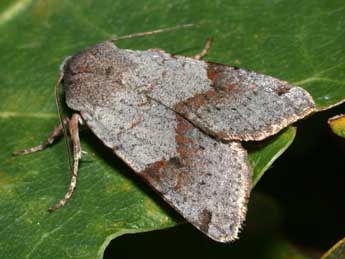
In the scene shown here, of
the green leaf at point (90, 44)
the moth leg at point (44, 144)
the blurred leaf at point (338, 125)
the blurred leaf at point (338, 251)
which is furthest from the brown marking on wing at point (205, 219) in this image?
the moth leg at point (44, 144)

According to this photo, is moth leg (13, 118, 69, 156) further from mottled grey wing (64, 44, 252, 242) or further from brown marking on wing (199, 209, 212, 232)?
brown marking on wing (199, 209, 212, 232)

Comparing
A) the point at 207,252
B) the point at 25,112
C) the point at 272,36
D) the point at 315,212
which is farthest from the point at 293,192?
the point at 25,112

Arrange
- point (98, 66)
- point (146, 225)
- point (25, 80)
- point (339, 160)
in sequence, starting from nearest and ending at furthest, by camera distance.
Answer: point (146, 225) < point (339, 160) < point (98, 66) < point (25, 80)

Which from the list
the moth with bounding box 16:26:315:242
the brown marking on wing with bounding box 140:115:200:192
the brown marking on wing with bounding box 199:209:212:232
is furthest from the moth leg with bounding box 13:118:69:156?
the brown marking on wing with bounding box 199:209:212:232

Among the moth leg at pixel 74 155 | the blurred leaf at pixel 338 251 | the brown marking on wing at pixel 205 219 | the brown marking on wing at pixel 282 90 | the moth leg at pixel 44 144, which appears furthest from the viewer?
the moth leg at pixel 44 144

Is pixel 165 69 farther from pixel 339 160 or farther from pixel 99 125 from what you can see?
pixel 339 160

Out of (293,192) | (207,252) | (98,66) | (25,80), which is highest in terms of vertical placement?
(98,66)

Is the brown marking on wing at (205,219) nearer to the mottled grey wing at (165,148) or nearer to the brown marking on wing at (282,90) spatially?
the mottled grey wing at (165,148)
